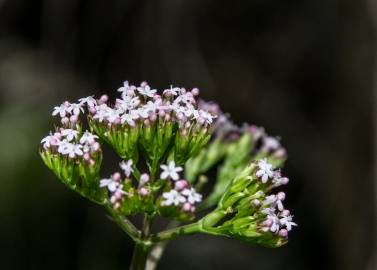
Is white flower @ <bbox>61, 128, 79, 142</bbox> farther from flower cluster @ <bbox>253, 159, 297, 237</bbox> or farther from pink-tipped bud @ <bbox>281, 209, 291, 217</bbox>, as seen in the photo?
pink-tipped bud @ <bbox>281, 209, 291, 217</bbox>

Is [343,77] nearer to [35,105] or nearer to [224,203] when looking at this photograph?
[35,105]

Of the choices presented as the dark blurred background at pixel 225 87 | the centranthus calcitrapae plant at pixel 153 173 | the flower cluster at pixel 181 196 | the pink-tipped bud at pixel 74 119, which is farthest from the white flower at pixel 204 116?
the dark blurred background at pixel 225 87

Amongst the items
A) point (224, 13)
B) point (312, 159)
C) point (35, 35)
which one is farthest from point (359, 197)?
point (35, 35)

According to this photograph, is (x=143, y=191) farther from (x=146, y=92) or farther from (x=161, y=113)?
(x=146, y=92)

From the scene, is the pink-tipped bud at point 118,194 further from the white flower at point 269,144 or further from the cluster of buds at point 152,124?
the white flower at point 269,144

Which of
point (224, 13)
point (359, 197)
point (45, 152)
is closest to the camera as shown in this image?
point (45, 152)

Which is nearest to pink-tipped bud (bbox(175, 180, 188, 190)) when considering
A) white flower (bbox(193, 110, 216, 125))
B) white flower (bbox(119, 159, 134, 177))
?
white flower (bbox(119, 159, 134, 177))
